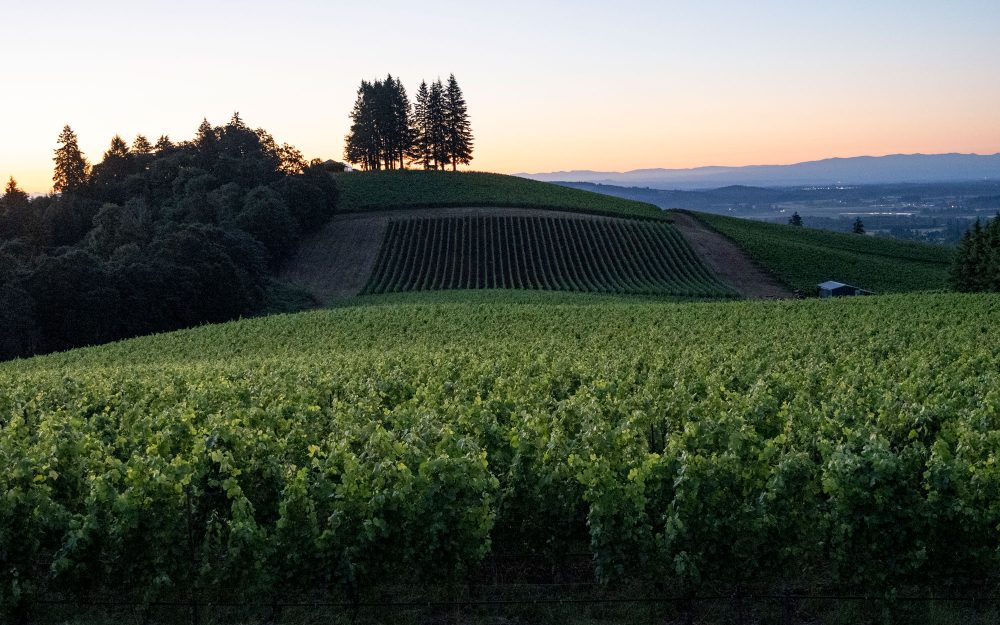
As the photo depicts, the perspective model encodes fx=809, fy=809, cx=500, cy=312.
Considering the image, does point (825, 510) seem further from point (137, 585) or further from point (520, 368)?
point (520, 368)

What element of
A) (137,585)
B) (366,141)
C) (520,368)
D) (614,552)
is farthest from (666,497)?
(366,141)

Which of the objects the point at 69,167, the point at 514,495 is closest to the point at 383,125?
the point at 69,167

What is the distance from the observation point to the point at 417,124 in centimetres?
13150

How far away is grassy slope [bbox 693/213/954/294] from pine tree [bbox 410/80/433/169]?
4892 cm

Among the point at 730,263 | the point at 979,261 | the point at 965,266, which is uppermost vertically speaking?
the point at 979,261

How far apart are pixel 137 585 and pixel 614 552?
6.72 meters

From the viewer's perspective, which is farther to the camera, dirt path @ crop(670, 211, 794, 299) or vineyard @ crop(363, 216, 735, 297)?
vineyard @ crop(363, 216, 735, 297)

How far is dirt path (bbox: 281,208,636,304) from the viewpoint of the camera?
71.4m

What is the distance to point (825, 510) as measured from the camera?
11.1 m

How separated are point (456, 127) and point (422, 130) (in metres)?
5.51

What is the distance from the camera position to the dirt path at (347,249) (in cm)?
7144

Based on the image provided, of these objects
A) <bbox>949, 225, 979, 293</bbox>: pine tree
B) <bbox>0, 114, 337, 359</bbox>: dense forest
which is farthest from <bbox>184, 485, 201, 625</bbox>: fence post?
<bbox>949, 225, 979, 293</bbox>: pine tree

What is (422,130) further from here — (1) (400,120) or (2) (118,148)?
(2) (118,148)

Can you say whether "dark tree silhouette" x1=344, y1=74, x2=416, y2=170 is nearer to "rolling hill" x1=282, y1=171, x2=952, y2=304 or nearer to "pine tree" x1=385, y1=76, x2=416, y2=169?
"pine tree" x1=385, y1=76, x2=416, y2=169
